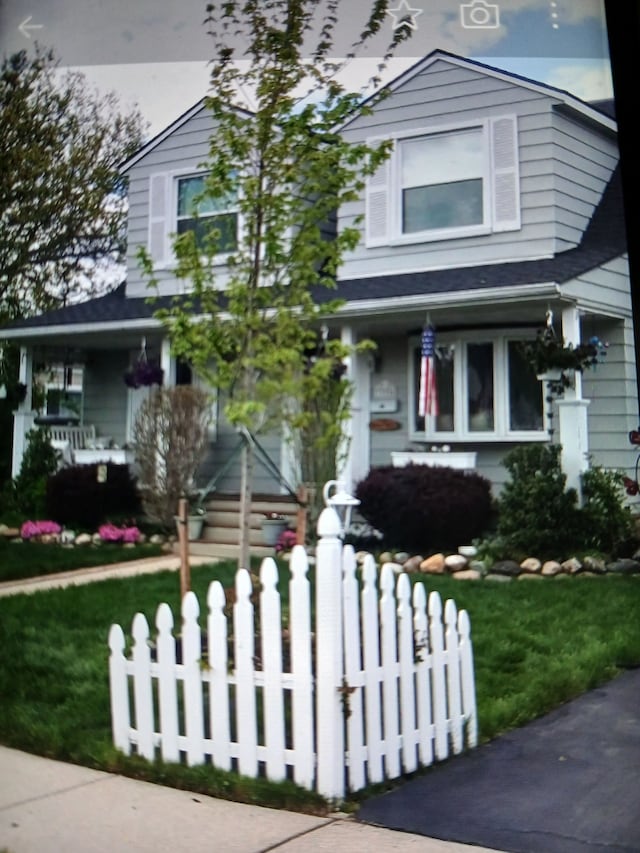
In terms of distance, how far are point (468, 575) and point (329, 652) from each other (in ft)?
1.34

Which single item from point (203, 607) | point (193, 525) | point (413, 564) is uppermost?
point (193, 525)

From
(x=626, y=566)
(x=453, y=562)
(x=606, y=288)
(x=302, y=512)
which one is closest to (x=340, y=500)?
(x=302, y=512)

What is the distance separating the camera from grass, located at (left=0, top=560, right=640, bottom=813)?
6.25 ft

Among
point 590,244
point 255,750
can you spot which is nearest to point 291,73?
point 590,244

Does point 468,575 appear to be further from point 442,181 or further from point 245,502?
point 442,181

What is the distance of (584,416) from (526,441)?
0.14 metres

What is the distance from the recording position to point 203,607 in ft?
7.29

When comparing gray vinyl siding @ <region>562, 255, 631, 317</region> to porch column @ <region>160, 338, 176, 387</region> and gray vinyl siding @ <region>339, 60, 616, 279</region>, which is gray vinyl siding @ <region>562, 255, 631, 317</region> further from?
porch column @ <region>160, 338, 176, 387</region>

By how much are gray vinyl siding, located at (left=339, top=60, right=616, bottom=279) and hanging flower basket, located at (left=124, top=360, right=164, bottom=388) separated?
546mm

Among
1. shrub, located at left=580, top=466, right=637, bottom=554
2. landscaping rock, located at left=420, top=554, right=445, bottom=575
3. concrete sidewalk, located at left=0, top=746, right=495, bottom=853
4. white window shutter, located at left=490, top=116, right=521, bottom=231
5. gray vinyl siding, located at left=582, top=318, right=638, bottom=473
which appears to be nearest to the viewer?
concrete sidewalk, located at left=0, top=746, right=495, bottom=853

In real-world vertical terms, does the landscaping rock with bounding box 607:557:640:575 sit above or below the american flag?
below

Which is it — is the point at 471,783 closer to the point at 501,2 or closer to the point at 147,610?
the point at 147,610

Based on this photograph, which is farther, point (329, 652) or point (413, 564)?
point (413, 564)

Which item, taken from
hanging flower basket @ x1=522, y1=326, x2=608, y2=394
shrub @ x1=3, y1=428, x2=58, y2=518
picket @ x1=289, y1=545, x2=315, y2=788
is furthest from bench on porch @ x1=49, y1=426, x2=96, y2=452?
hanging flower basket @ x1=522, y1=326, x2=608, y2=394
